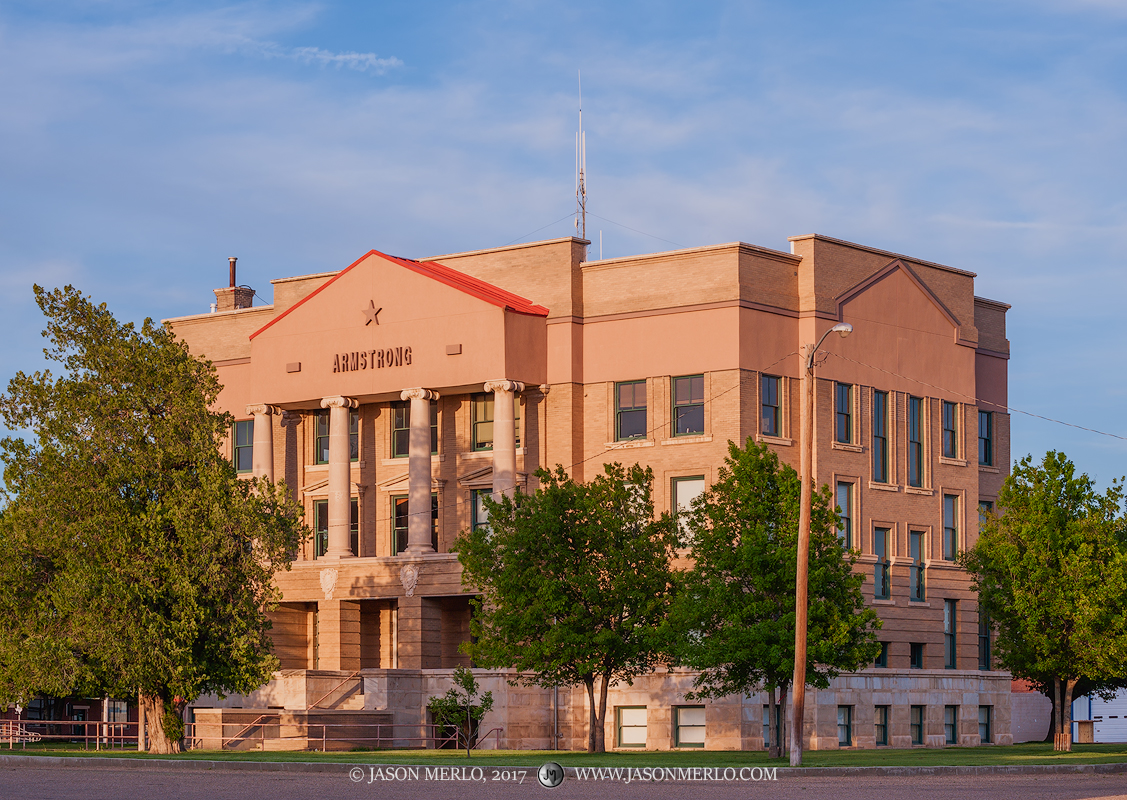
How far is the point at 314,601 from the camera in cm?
6212

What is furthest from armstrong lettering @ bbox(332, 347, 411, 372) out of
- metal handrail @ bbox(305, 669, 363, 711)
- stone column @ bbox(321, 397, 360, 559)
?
metal handrail @ bbox(305, 669, 363, 711)

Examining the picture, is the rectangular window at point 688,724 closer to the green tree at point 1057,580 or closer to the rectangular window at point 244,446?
the green tree at point 1057,580

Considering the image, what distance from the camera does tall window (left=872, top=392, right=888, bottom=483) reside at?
59.8 meters

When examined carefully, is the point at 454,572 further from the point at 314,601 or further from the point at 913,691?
the point at 913,691

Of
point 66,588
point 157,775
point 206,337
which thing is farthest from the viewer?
point 206,337

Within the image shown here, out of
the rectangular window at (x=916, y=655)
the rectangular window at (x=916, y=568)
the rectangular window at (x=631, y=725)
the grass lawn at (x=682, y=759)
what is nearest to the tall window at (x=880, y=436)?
the rectangular window at (x=916, y=568)

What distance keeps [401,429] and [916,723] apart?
2151cm

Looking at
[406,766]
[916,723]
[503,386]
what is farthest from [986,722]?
[406,766]

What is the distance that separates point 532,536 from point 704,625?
6690mm

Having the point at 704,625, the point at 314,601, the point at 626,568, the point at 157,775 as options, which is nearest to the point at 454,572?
the point at 314,601

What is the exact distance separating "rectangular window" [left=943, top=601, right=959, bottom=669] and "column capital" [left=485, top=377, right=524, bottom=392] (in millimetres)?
18009

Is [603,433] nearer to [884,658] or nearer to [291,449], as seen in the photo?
[884,658]

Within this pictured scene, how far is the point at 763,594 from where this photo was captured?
43562 mm

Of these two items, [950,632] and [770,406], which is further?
[950,632]
